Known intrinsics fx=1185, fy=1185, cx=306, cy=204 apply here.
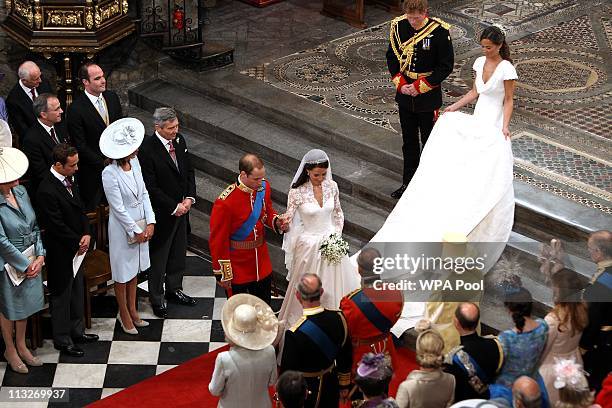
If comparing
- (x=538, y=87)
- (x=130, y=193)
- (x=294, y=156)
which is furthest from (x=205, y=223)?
(x=538, y=87)

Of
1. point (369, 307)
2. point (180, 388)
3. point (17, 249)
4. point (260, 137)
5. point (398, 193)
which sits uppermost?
point (369, 307)

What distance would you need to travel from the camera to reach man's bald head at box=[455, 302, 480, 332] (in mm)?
6602

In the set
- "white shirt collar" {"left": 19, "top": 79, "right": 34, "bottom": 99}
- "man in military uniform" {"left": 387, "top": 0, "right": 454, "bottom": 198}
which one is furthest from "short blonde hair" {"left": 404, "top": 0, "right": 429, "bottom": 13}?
"white shirt collar" {"left": 19, "top": 79, "right": 34, "bottom": 99}

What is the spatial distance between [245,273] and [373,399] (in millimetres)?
2404

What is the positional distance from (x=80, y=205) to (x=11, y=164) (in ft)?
1.95

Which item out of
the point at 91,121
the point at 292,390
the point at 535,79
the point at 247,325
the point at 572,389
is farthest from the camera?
the point at 535,79

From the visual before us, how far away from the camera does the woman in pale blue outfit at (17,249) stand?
26.2ft

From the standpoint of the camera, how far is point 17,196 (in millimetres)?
8094

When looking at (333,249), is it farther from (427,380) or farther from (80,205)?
(427,380)

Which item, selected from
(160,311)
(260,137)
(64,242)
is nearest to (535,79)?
(260,137)

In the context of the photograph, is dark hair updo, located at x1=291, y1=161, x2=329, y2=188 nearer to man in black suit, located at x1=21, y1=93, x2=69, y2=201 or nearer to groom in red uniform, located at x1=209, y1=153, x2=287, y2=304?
groom in red uniform, located at x1=209, y1=153, x2=287, y2=304

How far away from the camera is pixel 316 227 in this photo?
846 cm

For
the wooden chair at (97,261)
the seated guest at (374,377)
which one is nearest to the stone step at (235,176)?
the wooden chair at (97,261)

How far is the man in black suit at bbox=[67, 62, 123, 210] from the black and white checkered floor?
37.0 inches
